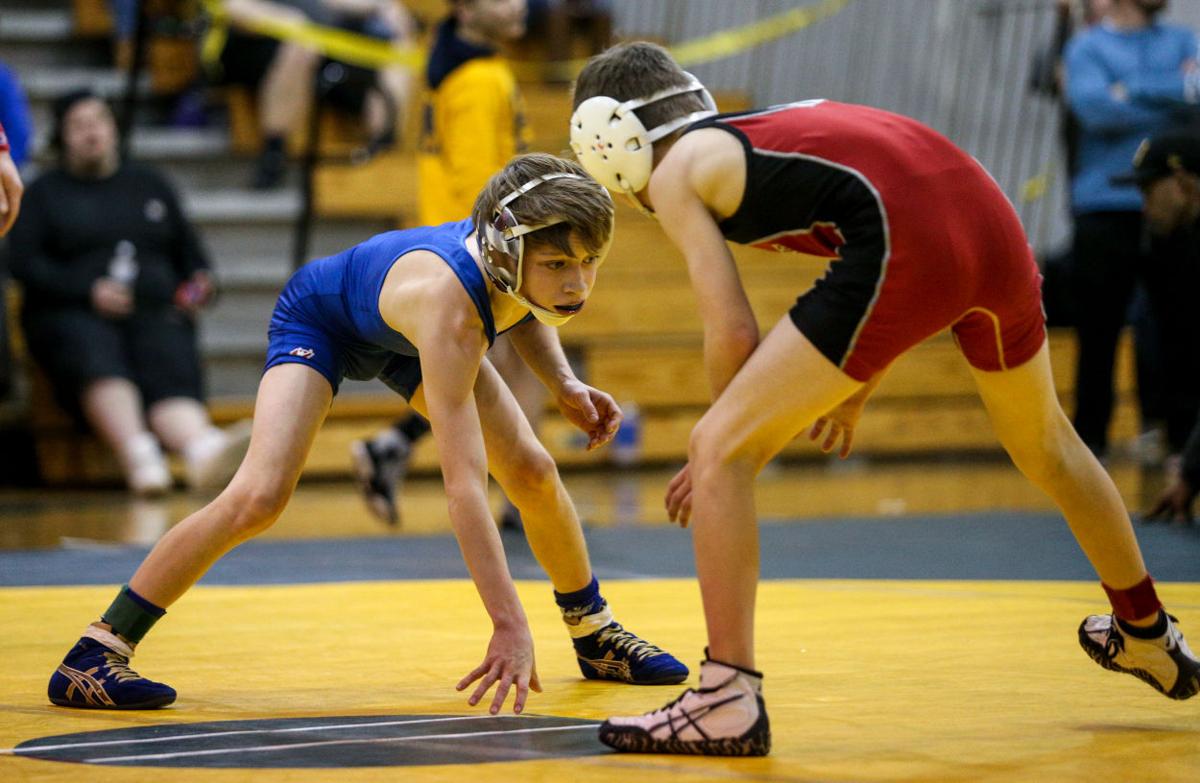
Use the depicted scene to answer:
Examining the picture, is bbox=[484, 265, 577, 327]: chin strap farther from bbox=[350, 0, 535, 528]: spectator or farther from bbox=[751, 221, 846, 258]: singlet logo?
bbox=[350, 0, 535, 528]: spectator

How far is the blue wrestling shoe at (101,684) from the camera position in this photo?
113 inches

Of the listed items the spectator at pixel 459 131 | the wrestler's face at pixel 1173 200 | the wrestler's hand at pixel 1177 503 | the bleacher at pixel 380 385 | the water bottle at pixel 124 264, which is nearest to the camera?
the wrestler's hand at pixel 1177 503

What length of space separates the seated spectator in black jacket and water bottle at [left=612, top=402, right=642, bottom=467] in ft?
6.27

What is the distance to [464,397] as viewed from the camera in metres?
2.78

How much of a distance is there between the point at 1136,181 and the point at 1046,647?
127 inches

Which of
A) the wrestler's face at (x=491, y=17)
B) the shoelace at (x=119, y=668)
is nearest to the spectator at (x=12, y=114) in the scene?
the wrestler's face at (x=491, y=17)

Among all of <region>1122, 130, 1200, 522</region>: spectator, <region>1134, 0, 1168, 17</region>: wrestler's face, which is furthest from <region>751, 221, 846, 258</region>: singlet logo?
<region>1134, 0, 1168, 17</region>: wrestler's face

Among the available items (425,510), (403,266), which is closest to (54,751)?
(403,266)

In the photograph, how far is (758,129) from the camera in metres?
2.58

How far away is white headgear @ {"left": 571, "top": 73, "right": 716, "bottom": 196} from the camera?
268cm

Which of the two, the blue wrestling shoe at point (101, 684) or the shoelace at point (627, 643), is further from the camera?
the shoelace at point (627, 643)

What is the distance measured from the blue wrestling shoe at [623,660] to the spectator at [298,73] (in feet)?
20.9

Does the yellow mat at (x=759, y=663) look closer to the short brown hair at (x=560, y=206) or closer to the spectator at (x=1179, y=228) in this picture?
the short brown hair at (x=560, y=206)

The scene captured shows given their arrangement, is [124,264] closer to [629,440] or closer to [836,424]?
[629,440]
